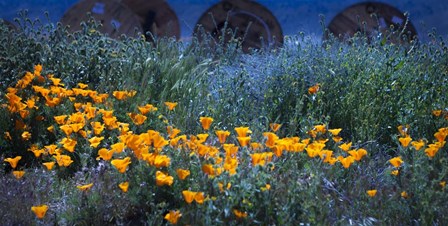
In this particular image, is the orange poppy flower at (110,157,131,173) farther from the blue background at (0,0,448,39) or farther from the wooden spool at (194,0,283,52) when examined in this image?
the wooden spool at (194,0,283,52)

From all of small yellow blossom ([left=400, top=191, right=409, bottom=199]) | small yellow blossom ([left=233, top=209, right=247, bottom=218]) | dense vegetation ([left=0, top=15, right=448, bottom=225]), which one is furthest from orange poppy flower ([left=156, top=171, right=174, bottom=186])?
small yellow blossom ([left=400, top=191, right=409, bottom=199])

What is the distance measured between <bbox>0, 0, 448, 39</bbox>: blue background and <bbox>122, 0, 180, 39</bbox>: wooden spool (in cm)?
8

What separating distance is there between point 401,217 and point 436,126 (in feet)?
4.70

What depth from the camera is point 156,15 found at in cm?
973

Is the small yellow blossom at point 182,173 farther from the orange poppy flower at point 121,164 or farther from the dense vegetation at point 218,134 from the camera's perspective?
the orange poppy flower at point 121,164

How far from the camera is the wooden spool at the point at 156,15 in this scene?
31.9ft

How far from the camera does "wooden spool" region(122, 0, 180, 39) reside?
383 inches

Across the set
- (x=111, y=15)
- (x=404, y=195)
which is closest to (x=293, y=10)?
(x=111, y=15)

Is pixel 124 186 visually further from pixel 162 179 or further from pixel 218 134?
pixel 218 134

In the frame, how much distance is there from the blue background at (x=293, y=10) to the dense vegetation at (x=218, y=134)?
1827mm

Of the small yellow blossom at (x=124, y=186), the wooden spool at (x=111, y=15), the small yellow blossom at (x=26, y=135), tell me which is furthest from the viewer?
the wooden spool at (x=111, y=15)

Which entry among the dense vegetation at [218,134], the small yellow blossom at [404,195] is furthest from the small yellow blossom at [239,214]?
the small yellow blossom at [404,195]

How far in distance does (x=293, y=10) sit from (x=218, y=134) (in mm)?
5687

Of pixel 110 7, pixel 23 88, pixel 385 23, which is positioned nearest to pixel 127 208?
pixel 23 88
